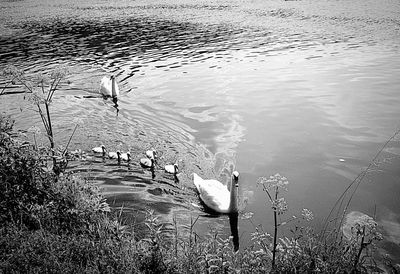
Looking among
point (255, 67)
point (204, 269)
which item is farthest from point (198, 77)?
point (204, 269)

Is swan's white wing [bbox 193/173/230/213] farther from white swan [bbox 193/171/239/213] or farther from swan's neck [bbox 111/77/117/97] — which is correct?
swan's neck [bbox 111/77/117/97]

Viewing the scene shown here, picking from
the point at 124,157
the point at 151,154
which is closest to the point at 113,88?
the point at 124,157

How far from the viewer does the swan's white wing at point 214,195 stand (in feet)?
28.3

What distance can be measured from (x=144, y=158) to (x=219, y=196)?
3.46m

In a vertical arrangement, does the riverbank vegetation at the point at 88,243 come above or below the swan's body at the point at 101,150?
above

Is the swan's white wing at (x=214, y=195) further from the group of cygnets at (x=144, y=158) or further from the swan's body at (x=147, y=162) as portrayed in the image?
the swan's body at (x=147, y=162)

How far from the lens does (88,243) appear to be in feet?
19.2

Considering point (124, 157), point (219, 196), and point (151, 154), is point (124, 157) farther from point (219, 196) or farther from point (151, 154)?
point (219, 196)

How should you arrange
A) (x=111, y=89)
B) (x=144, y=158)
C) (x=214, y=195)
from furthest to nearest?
(x=111, y=89) → (x=144, y=158) → (x=214, y=195)

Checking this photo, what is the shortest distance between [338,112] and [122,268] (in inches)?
506

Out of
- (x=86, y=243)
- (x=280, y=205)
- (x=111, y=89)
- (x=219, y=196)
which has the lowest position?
(x=219, y=196)

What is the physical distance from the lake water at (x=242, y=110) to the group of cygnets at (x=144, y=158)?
31 cm

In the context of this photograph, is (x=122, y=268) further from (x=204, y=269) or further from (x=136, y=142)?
(x=136, y=142)

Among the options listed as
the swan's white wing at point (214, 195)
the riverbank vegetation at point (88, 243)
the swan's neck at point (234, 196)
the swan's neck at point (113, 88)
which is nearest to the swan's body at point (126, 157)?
the swan's white wing at point (214, 195)
